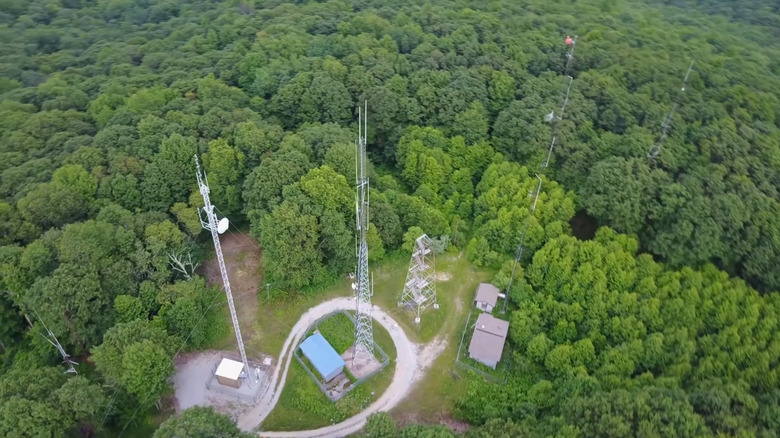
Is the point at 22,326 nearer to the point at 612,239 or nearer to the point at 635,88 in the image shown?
the point at 612,239

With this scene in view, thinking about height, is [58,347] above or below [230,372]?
above

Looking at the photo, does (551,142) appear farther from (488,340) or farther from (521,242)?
(488,340)

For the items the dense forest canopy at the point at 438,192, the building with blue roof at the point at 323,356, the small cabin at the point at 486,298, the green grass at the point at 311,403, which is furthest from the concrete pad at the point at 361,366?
the small cabin at the point at 486,298

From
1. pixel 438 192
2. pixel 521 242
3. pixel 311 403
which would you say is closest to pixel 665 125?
pixel 521 242

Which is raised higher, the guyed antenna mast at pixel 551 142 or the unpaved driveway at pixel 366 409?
the guyed antenna mast at pixel 551 142

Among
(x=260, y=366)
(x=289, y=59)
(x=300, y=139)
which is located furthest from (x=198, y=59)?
(x=260, y=366)

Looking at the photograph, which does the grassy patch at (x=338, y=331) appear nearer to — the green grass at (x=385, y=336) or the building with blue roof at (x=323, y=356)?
the green grass at (x=385, y=336)
